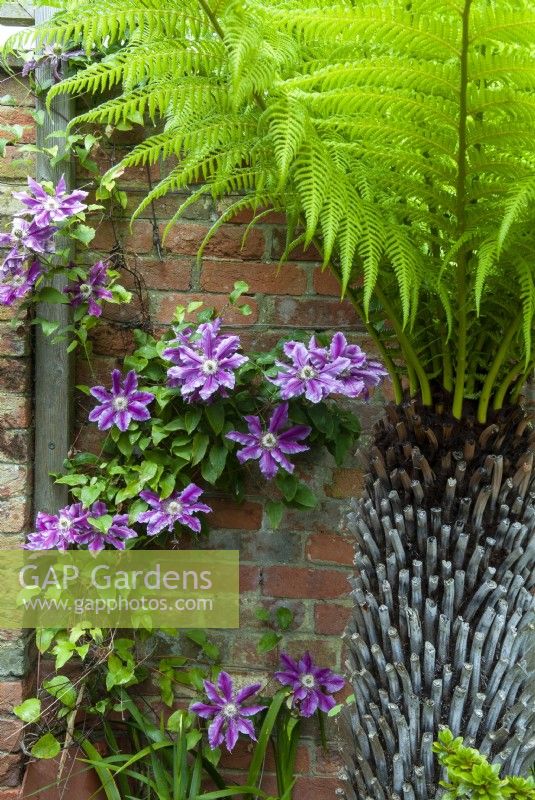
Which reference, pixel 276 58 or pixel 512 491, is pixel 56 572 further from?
pixel 276 58

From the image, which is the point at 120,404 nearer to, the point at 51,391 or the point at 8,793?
the point at 51,391

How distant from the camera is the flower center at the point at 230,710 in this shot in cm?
150

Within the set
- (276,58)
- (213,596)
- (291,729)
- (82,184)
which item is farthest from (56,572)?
(276,58)

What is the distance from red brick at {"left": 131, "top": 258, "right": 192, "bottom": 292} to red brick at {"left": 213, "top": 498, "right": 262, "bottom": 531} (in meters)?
0.49

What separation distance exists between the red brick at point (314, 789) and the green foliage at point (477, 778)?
0.96 meters

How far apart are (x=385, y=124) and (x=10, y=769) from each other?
1465 millimetres

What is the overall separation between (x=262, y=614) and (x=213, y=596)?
12cm

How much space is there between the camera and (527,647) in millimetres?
979

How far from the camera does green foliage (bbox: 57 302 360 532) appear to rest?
1.49m

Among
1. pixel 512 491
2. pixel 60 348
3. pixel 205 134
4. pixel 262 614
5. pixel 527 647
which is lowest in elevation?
pixel 262 614

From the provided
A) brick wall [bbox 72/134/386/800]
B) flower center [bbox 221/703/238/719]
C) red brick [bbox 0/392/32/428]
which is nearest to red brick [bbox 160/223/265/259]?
brick wall [bbox 72/134/386/800]

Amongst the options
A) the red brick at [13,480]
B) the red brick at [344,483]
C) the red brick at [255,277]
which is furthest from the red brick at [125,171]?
the red brick at [344,483]

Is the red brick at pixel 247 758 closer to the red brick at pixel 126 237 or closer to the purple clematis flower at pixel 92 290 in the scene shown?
the purple clematis flower at pixel 92 290

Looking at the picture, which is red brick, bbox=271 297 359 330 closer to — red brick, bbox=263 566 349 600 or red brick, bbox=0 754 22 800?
red brick, bbox=263 566 349 600
